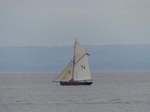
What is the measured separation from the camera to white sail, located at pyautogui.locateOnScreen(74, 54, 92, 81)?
88.2 meters

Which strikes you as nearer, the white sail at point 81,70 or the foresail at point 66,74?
the foresail at point 66,74

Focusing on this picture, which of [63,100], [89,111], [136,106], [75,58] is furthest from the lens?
[75,58]

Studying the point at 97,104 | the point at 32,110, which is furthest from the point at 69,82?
the point at 32,110

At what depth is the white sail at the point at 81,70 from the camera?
8819 cm

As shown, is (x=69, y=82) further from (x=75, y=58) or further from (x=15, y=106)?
(x=15, y=106)

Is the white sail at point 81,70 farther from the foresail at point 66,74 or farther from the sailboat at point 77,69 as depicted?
the foresail at point 66,74

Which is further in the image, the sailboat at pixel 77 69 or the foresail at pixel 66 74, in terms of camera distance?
the sailboat at pixel 77 69

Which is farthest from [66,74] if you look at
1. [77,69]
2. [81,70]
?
[81,70]

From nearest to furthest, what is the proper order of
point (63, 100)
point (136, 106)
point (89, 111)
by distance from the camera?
point (89, 111) < point (136, 106) < point (63, 100)

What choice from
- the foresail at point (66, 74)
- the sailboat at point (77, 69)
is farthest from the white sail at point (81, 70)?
the foresail at point (66, 74)

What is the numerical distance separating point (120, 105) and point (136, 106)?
2090 millimetres

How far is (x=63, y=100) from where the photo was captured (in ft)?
201

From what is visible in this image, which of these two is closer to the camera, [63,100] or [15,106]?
[15,106]

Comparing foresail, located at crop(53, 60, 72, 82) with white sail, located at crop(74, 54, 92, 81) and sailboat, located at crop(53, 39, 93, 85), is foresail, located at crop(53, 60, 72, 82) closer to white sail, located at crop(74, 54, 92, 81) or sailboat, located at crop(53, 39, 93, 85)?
sailboat, located at crop(53, 39, 93, 85)
